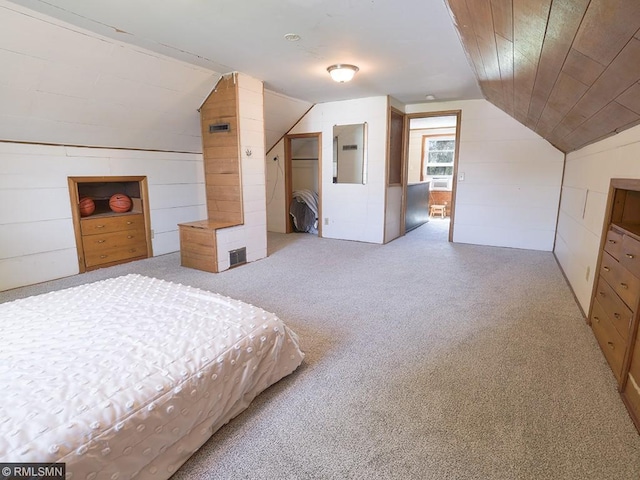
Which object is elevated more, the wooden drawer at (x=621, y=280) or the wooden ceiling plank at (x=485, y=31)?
the wooden ceiling plank at (x=485, y=31)

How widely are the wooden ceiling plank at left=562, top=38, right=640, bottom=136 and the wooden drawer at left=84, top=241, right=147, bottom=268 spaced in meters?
4.86

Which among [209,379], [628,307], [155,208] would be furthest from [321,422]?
[155,208]

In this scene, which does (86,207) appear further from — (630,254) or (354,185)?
(630,254)

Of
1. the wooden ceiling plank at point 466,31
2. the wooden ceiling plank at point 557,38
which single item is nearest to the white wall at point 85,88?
the wooden ceiling plank at point 466,31

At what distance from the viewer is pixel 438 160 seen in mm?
8898

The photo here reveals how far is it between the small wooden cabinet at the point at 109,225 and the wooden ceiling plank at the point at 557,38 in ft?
14.6

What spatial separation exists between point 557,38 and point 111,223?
4.63 m

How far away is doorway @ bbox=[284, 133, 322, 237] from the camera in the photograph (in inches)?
239

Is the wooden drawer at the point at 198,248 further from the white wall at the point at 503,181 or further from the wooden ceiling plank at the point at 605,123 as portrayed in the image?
the white wall at the point at 503,181

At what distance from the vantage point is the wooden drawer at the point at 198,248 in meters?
3.90

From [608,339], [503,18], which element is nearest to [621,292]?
[608,339]

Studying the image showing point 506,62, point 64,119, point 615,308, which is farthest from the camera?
point 64,119

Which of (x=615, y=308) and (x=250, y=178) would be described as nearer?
(x=615, y=308)

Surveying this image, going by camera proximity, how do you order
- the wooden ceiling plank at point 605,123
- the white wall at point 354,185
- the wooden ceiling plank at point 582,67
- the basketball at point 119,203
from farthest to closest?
the white wall at point 354,185, the basketball at point 119,203, the wooden ceiling plank at point 605,123, the wooden ceiling plank at point 582,67
